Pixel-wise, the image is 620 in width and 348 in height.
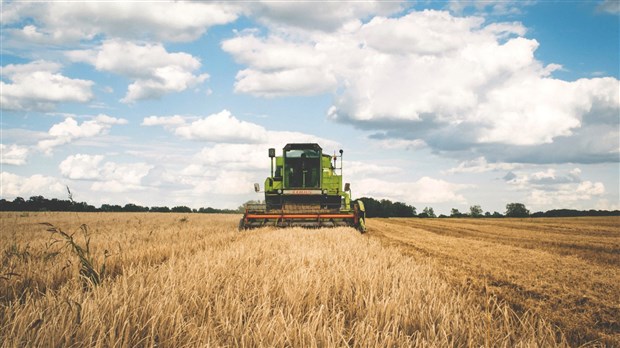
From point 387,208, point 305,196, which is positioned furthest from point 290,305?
point 387,208

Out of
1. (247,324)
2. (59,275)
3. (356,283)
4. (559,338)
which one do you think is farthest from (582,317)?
(59,275)

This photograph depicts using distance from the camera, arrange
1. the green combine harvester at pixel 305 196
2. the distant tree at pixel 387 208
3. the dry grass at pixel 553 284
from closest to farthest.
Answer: the dry grass at pixel 553 284, the green combine harvester at pixel 305 196, the distant tree at pixel 387 208

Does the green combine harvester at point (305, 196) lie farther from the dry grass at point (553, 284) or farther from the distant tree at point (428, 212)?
the distant tree at point (428, 212)

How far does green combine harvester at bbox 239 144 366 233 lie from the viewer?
14.8 m

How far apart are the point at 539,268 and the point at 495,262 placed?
2.64 feet

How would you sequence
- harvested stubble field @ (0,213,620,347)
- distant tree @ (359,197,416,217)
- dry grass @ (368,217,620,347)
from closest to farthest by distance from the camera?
harvested stubble field @ (0,213,620,347), dry grass @ (368,217,620,347), distant tree @ (359,197,416,217)

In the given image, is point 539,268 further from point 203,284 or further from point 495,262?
point 203,284

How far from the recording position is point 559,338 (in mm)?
3502

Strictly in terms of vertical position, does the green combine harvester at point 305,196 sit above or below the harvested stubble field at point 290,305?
above

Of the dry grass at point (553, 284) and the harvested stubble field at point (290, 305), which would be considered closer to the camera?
the harvested stubble field at point (290, 305)

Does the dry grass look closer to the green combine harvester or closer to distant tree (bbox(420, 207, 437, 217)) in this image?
the green combine harvester

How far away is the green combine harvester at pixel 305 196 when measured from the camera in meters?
14.8

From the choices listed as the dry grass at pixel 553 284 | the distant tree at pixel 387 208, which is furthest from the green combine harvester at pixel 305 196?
the distant tree at pixel 387 208

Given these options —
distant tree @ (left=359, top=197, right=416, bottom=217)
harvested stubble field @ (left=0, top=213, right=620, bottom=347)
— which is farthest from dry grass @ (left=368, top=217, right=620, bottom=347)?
distant tree @ (left=359, top=197, right=416, bottom=217)
